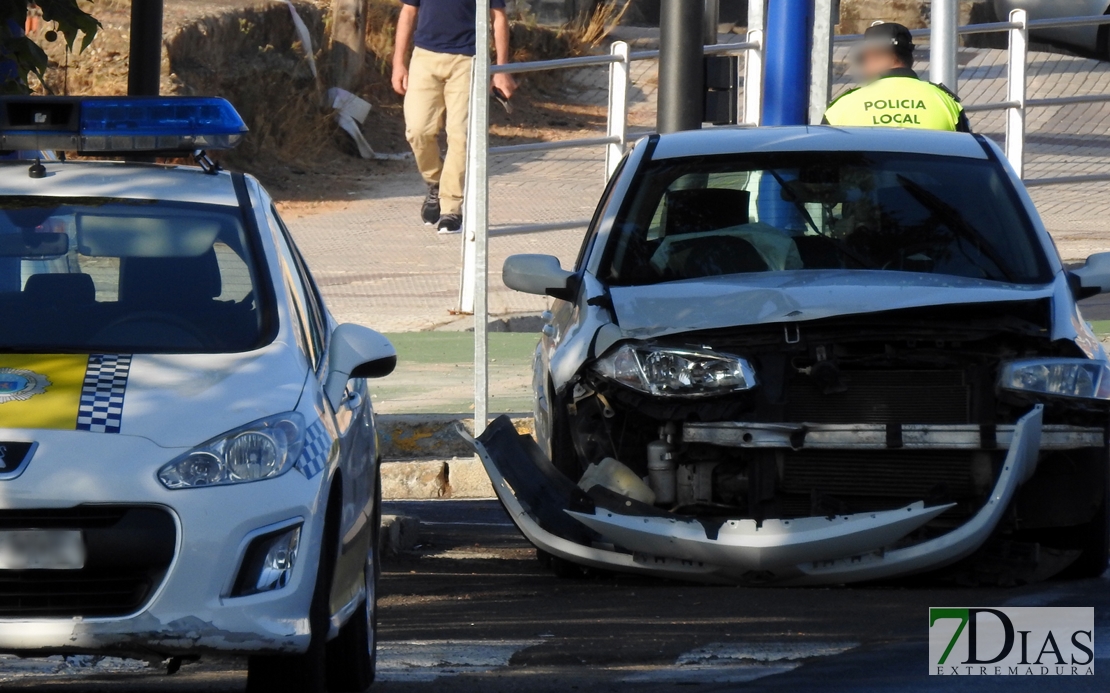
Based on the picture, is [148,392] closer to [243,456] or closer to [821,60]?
[243,456]

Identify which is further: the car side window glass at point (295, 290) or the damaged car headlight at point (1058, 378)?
the damaged car headlight at point (1058, 378)

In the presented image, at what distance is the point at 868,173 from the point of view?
733cm

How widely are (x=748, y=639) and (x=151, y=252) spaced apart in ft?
6.68

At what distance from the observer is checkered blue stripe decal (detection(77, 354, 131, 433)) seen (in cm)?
455

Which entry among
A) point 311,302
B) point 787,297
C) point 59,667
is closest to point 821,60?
point 787,297

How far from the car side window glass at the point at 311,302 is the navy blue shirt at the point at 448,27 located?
9.12 metres

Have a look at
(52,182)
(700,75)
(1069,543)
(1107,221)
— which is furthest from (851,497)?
(1107,221)

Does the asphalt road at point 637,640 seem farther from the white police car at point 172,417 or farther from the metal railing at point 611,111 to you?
the metal railing at point 611,111

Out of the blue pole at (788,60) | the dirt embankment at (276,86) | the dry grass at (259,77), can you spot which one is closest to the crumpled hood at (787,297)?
the blue pole at (788,60)

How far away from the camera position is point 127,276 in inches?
215

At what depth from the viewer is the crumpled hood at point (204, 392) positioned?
4.56 m

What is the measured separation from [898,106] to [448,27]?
661 centimetres

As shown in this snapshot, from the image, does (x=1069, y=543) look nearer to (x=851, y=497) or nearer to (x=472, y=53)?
(x=851, y=497)

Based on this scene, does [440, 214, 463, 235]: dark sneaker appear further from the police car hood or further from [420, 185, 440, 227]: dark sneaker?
the police car hood
